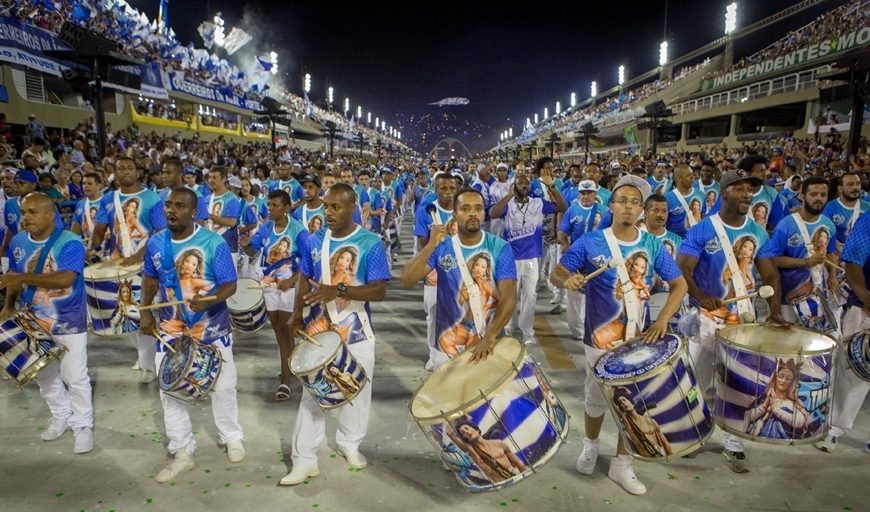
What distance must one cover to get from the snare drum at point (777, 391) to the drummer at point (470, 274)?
56.3 inches

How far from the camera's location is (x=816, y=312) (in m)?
5.01

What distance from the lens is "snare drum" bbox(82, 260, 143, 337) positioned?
543 cm

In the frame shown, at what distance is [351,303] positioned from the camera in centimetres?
407

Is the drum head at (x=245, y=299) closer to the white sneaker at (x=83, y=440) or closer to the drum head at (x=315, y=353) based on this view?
the white sneaker at (x=83, y=440)

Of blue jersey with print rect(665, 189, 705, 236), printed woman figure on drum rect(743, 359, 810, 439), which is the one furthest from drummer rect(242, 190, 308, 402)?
blue jersey with print rect(665, 189, 705, 236)

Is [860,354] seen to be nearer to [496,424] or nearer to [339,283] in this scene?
[496,424]

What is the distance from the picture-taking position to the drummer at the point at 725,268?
14.2 ft

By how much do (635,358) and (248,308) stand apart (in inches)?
149

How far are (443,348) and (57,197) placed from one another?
854 centimetres

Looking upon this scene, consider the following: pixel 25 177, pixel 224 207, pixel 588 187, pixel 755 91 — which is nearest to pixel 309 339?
pixel 224 207

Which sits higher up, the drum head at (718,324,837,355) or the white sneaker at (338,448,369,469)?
the drum head at (718,324,837,355)

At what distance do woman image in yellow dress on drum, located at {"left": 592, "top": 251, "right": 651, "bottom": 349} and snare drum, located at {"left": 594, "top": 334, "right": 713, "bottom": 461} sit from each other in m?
0.41

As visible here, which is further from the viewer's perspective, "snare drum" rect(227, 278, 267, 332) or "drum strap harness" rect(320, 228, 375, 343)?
"snare drum" rect(227, 278, 267, 332)

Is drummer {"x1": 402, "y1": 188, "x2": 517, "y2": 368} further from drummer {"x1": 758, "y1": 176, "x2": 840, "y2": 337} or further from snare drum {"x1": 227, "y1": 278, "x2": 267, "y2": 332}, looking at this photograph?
drummer {"x1": 758, "y1": 176, "x2": 840, "y2": 337}
